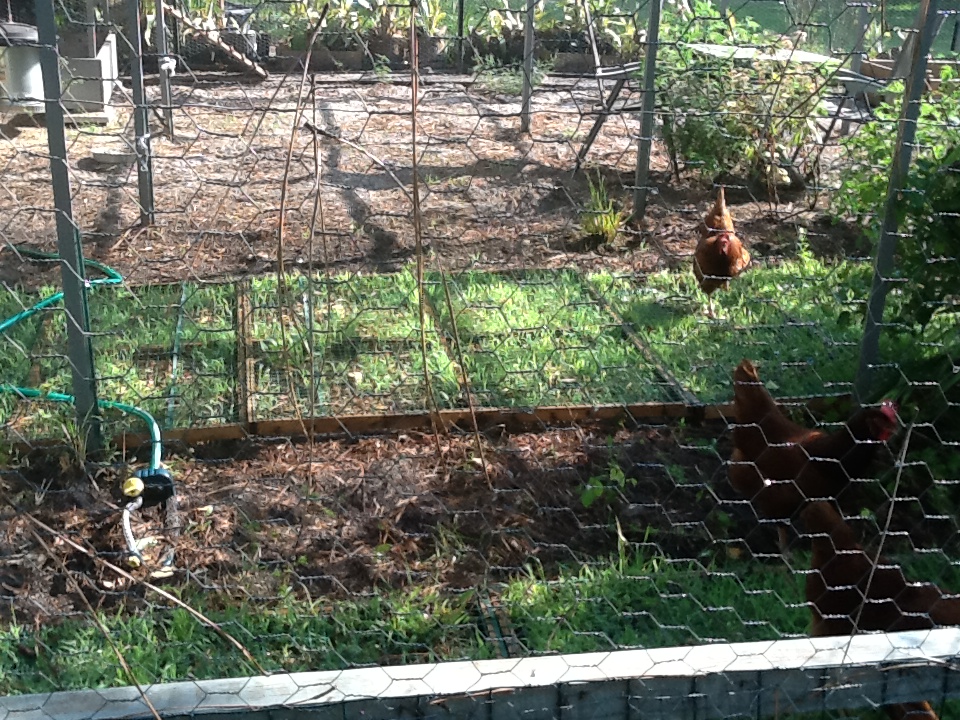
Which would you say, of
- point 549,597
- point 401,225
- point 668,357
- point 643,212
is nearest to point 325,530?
point 549,597

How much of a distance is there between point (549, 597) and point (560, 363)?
4.43 ft

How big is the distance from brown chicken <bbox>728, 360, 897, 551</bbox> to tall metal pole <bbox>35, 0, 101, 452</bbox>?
1984 mm

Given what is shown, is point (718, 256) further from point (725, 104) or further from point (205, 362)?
point (205, 362)

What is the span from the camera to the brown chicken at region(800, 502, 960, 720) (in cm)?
218

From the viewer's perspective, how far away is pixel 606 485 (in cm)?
310

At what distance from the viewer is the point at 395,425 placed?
333 cm

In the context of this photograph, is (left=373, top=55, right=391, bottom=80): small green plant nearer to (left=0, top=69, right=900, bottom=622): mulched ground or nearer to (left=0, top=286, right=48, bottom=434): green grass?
(left=0, top=69, right=900, bottom=622): mulched ground

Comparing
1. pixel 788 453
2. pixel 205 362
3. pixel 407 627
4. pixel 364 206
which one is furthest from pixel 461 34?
pixel 407 627

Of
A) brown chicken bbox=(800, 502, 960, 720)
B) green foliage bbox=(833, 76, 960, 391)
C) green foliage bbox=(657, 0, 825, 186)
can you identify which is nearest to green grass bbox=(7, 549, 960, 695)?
brown chicken bbox=(800, 502, 960, 720)

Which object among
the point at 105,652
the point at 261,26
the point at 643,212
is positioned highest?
the point at 261,26

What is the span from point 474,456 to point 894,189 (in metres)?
1.51

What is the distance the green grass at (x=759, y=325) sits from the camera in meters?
3.74

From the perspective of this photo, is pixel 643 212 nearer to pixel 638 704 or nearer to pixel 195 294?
Answer: pixel 195 294

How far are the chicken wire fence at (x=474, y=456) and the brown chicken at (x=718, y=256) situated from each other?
Result: 0.18 metres
